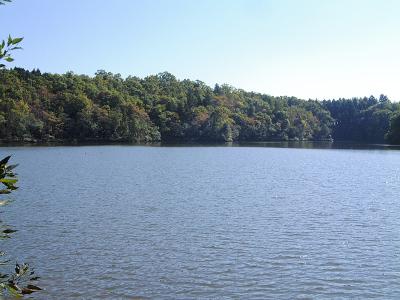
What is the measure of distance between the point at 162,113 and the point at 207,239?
11658cm

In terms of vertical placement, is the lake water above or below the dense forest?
below

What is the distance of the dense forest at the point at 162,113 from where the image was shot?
362 feet

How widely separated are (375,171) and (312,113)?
134811 millimetres

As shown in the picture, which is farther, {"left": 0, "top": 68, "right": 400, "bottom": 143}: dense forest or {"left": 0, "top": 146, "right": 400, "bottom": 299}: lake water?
{"left": 0, "top": 68, "right": 400, "bottom": 143}: dense forest

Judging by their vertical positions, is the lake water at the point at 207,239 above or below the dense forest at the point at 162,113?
below

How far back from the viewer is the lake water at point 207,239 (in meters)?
14.6

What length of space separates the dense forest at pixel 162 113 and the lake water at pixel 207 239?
5919 centimetres

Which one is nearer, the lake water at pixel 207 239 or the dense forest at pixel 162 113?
the lake water at pixel 207 239

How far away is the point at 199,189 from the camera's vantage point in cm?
3612

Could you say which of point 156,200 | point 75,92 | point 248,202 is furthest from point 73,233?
point 75,92

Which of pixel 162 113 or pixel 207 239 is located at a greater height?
pixel 162 113

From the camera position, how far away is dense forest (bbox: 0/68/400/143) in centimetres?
11031

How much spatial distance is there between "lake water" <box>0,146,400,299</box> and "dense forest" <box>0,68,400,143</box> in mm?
59193

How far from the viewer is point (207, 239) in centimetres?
2020
